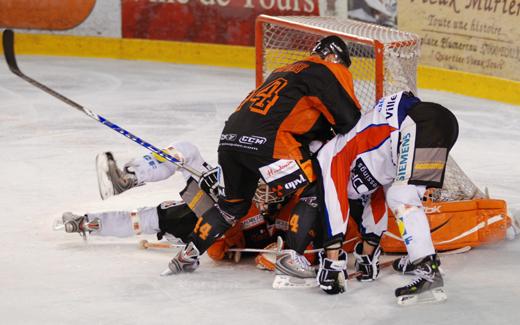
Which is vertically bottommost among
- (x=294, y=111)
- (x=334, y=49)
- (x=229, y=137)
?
(x=229, y=137)

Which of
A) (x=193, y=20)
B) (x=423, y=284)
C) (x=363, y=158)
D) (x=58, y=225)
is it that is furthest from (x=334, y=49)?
(x=193, y=20)

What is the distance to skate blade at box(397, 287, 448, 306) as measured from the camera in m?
3.63

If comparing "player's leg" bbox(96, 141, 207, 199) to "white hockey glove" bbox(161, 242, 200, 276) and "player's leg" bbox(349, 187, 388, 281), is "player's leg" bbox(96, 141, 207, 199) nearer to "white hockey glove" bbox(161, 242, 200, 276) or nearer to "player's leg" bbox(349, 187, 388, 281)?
"white hockey glove" bbox(161, 242, 200, 276)

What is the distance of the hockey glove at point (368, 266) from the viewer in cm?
397

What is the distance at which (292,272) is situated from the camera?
387 cm

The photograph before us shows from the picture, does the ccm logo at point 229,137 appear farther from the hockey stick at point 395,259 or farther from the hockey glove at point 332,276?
the hockey stick at point 395,259

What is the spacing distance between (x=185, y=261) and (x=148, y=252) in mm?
404

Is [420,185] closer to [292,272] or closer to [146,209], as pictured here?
[292,272]

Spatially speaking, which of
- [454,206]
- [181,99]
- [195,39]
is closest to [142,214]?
[454,206]

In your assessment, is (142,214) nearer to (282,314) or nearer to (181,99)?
(282,314)

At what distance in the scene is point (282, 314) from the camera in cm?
357

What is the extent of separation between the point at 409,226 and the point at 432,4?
4.82m

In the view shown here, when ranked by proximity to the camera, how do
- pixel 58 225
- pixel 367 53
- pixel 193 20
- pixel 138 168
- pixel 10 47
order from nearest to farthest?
pixel 138 168 → pixel 58 225 → pixel 10 47 → pixel 367 53 → pixel 193 20

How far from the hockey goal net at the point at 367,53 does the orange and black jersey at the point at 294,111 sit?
574 mm
